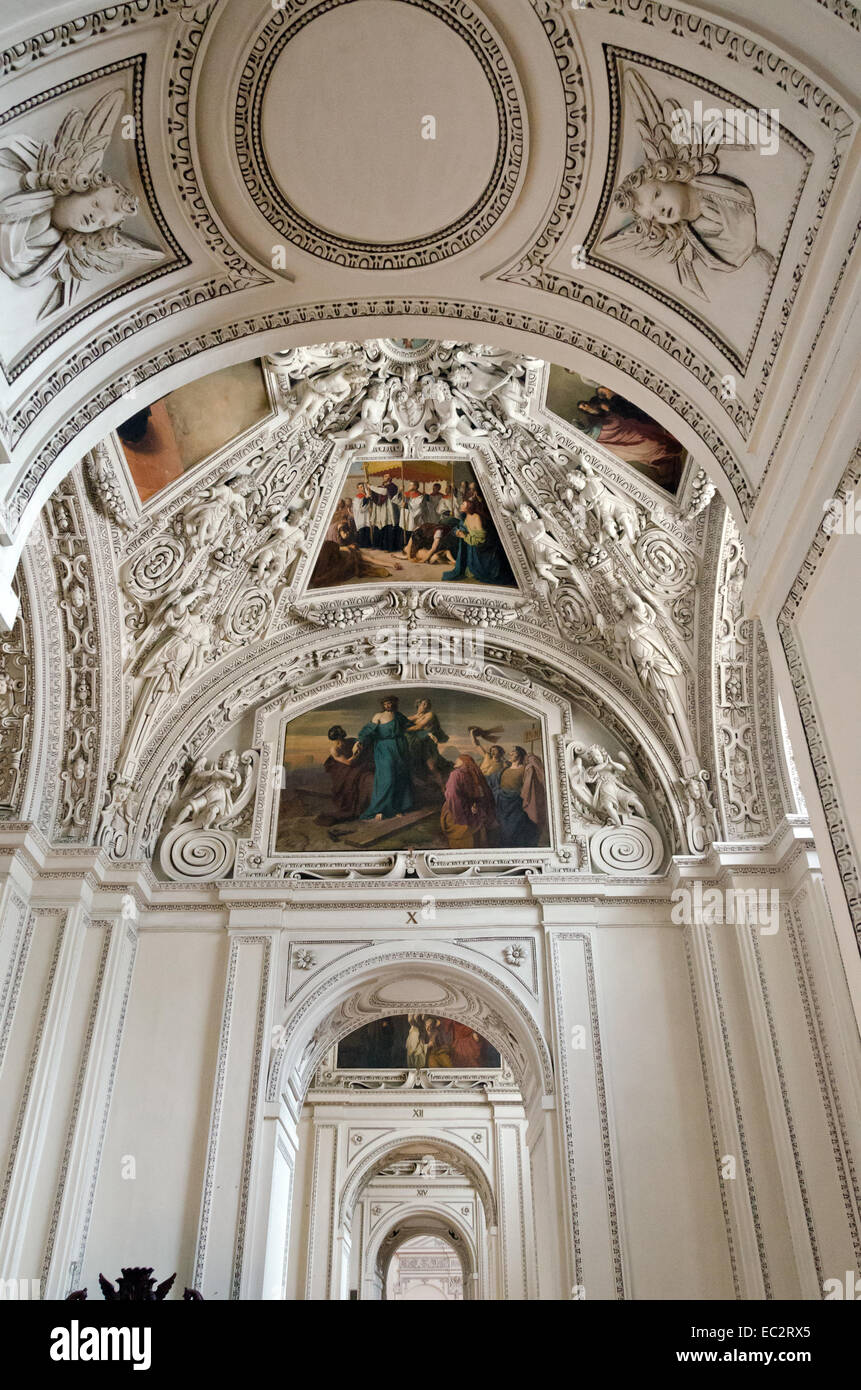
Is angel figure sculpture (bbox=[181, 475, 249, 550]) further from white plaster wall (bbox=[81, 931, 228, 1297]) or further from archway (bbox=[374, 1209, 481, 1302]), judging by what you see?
archway (bbox=[374, 1209, 481, 1302])

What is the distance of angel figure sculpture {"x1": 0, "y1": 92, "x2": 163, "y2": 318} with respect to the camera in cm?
530

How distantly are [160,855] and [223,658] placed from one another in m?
2.67

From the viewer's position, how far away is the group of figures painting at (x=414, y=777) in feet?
42.0

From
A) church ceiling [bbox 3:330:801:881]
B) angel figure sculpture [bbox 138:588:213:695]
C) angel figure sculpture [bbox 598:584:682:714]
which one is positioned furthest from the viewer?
angel figure sculpture [bbox 598:584:682:714]

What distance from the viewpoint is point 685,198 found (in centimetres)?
561

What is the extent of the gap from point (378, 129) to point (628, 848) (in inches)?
353

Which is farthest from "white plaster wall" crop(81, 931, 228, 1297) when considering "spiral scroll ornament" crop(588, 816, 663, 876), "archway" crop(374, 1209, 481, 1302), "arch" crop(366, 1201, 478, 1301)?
"archway" crop(374, 1209, 481, 1302)

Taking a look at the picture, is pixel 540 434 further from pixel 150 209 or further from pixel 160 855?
pixel 160 855

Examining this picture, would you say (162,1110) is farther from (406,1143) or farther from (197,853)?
(406,1143)

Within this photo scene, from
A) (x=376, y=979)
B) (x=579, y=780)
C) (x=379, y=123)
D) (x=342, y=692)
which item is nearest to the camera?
(x=379, y=123)

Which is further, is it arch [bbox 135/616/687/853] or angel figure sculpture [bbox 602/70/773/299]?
arch [bbox 135/616/687/853]

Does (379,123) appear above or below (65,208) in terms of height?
above

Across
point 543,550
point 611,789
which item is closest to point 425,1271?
point 611,789

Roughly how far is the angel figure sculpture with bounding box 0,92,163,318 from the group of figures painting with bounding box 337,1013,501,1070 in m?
15.4
